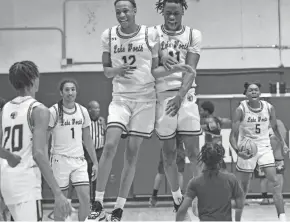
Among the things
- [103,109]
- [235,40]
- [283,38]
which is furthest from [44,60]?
A: [283,38]

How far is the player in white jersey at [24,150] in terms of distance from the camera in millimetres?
4129

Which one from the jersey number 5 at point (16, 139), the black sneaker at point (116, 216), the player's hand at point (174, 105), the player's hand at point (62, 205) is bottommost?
the black sneaker at point (116, 216)

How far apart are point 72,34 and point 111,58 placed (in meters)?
7.34

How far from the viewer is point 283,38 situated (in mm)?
13086

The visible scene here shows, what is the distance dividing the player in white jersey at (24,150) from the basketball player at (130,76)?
1.51 metres

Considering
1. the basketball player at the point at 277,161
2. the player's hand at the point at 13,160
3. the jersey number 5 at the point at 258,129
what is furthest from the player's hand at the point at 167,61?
the basketball player at the point at 277,161

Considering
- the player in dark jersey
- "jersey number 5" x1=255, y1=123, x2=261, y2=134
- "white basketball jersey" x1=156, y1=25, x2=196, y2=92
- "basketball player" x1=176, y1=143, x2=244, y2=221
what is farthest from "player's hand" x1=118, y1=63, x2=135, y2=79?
the player in dark jersey

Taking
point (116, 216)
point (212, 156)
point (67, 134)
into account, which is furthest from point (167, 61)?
point (67, 134)

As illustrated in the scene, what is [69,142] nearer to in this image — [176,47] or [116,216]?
[116,216]

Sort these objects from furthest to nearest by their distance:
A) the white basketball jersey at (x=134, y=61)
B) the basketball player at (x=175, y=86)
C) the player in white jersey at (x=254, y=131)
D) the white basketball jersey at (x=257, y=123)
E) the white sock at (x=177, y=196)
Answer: the white basketball jersey at (x=257, y=123)
the player in white jersey at (x=254, y=131)
the white sock at (x=177, y=196)
the basketball player at (x=175, y=86)
the white basketball jersey at (x=134, y=61)

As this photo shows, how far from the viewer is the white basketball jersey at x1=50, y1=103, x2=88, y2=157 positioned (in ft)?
25.5

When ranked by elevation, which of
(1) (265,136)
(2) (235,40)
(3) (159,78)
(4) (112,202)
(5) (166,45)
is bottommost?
(4) (112,202)

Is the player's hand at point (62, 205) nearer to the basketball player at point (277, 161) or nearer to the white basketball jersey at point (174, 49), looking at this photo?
the white basketball jersey at point (174, 49)

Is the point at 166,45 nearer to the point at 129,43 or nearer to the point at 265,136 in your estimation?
the point at 129,43
